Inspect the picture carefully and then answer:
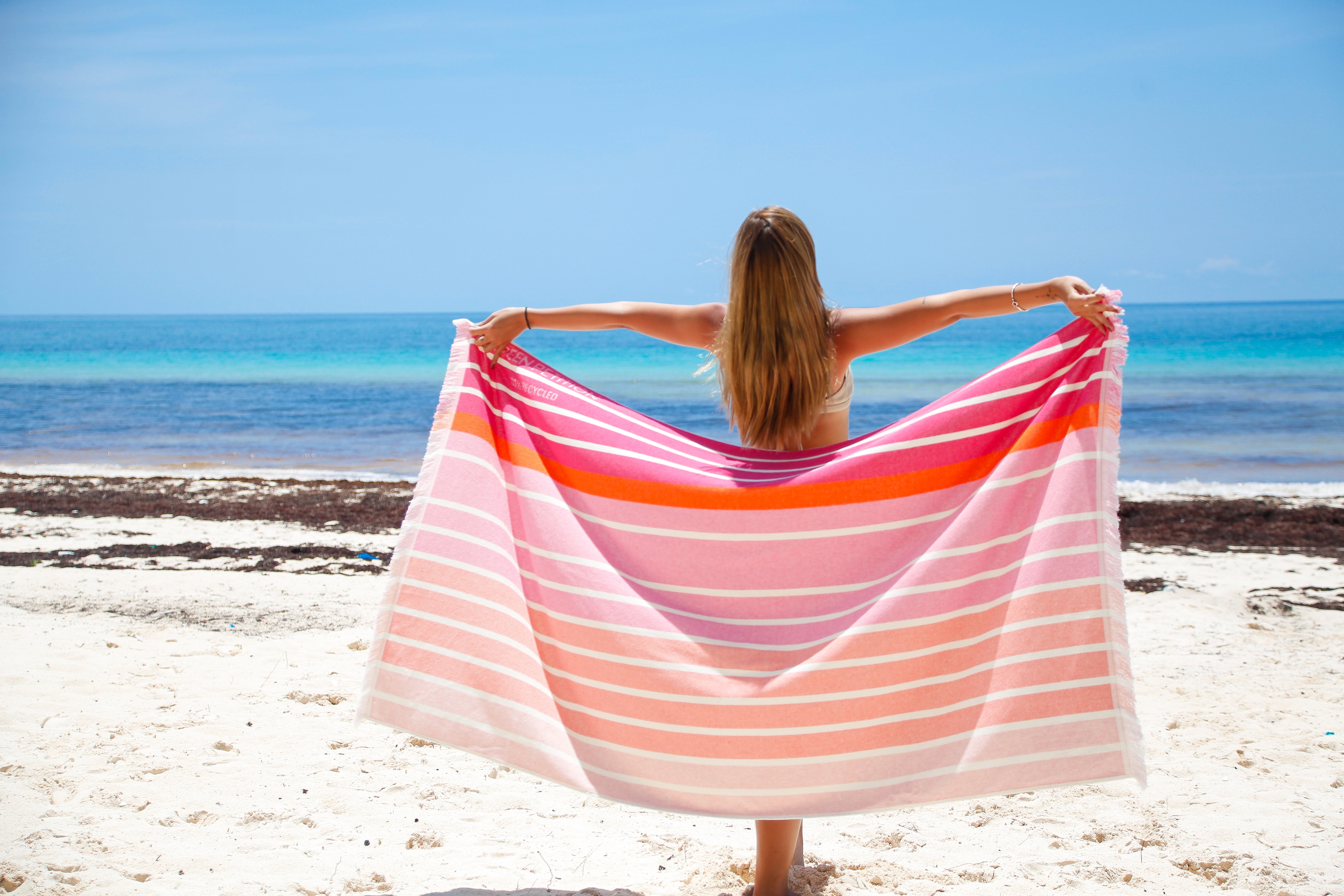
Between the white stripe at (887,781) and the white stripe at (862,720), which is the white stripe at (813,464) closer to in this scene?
the white stripe at (862,720)

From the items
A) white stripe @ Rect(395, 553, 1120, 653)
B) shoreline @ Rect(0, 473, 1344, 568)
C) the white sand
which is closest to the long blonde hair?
white stripe @ Rect(395, 553, 1120, 653)

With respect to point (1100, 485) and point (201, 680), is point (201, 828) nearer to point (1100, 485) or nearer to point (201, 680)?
point (201, 680)

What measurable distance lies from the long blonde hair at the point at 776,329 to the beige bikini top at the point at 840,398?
1.5 inches

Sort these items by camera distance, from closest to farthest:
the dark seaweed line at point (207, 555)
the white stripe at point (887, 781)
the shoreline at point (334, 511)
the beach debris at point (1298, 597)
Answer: the white stripe at point (887, 781) → the beach debris at point (1298, 597) → the dark seaweed line at point (207, 555) → the shoreline at point (334, 511)

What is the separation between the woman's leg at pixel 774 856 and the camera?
Result: 2.39 metres

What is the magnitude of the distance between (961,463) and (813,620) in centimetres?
62

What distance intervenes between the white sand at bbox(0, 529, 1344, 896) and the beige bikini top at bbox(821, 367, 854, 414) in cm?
154

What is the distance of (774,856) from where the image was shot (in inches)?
94.9

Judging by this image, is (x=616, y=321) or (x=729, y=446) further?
(x=616, y=321)

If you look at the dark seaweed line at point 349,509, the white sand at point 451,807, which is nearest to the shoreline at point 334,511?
the dark seaweed line at point 349,509

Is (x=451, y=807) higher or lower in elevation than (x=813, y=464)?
lower

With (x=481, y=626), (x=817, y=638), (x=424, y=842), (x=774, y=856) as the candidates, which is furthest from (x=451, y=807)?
(x=817, y=638)

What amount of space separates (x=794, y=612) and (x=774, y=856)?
726mm

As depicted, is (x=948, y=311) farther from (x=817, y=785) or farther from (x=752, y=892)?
(x=752, y=892)
